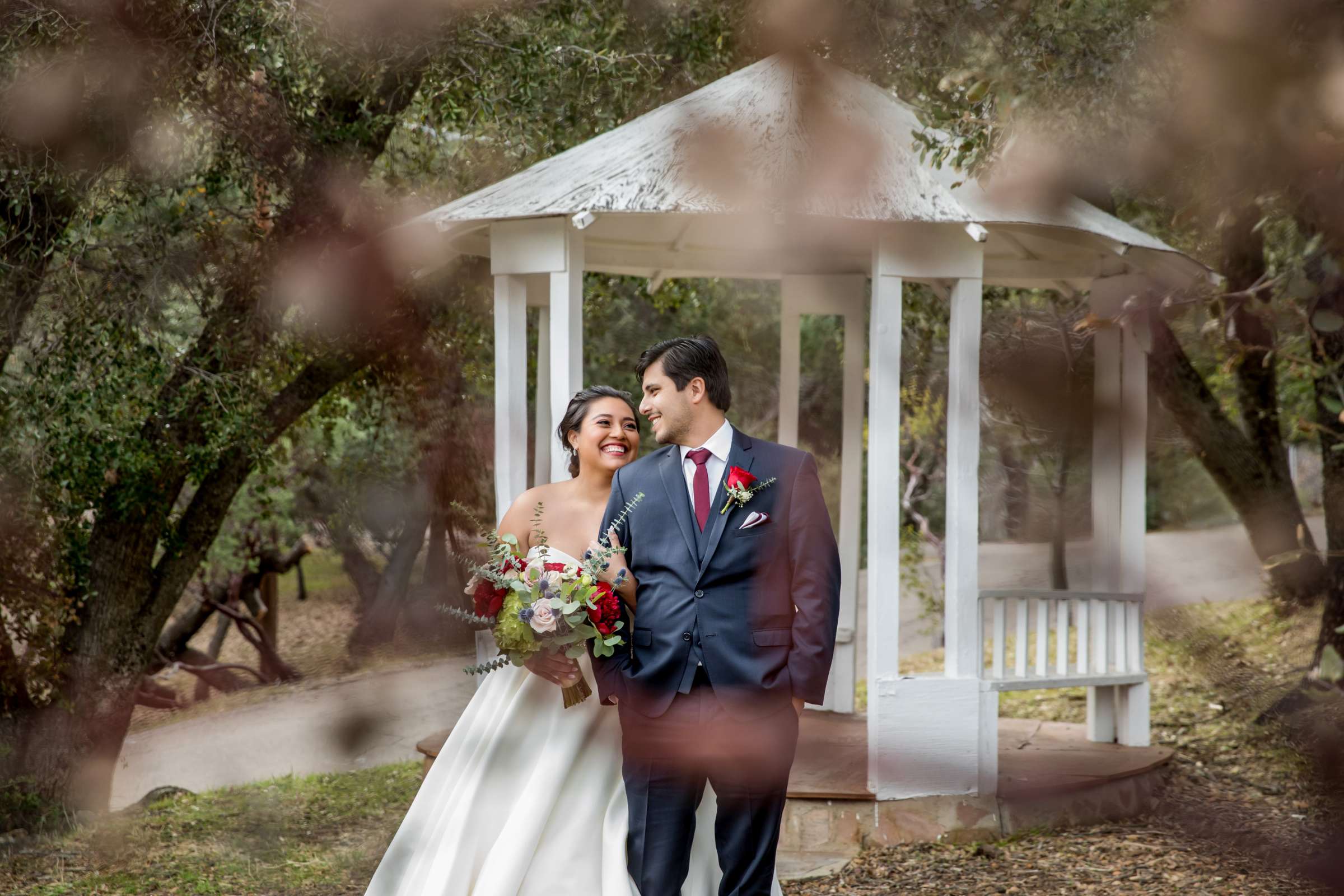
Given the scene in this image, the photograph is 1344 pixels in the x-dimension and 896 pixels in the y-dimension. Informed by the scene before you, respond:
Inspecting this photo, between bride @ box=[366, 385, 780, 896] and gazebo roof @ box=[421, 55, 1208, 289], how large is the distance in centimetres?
112

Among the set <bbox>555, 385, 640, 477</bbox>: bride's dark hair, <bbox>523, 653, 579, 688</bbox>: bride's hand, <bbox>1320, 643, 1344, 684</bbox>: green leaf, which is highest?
<bbox>555, 385, 640, 477</bbox>: bride's dark hair

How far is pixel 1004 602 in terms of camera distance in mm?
6875

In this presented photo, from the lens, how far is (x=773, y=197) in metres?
0.71

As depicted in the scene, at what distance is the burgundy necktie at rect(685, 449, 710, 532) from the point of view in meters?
3.81

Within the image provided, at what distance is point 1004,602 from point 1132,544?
6444mm

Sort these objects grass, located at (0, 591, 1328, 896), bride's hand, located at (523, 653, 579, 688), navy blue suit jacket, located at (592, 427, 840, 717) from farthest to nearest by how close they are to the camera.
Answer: bride's hand, located at (523, 653, 579, 688) < navy blue suit jacket, located at (592, 427, 840, 717) < grass, located at (0, 591, 1328, 896)

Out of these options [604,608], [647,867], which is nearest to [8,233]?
[604,608]

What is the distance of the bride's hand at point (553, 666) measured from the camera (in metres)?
4.11

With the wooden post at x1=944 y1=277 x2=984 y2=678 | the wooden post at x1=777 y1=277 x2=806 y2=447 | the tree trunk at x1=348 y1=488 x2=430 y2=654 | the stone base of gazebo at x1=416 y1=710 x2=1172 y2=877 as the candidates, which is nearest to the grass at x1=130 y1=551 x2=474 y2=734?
the tree trunk at x1=348 y1=488 x2=430 y2=654

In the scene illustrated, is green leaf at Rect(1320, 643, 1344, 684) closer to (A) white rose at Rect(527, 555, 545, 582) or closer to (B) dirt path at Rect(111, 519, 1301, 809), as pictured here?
(B) dirt path at Rect(111, 519, 1301, 809)

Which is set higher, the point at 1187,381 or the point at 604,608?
the point at 1187,381

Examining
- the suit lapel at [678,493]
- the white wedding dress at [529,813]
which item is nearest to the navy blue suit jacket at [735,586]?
the suit lapel at [678,493]

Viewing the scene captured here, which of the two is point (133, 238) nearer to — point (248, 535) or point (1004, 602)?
point (1004, 602)

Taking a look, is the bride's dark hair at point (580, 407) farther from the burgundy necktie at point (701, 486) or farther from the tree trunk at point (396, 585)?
the tree trunk at point (396, 585)
